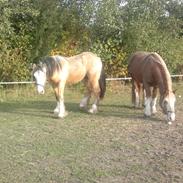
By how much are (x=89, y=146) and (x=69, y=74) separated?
275 cm

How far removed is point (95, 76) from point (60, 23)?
4939 mm

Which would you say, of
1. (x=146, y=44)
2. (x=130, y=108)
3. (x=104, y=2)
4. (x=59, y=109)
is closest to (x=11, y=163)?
(x=59, y=109)

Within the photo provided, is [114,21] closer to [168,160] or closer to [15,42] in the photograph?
[15,42]

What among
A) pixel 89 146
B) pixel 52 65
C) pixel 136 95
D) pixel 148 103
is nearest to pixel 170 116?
pixel 148 103

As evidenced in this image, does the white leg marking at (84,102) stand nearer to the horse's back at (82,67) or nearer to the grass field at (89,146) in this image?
the grass field at (89,146)

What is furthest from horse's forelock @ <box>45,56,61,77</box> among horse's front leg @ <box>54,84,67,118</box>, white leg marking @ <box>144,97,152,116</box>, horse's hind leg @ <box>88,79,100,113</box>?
white leg marking @ <box>144,97,152,116</box>

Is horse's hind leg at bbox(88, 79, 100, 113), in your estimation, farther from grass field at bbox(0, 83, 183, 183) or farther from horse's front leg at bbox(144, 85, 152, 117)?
horse's front leg at bbox(144, 85, 152, 117)

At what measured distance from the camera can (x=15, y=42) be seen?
13.6m

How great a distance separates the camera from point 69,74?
9148 millimetres

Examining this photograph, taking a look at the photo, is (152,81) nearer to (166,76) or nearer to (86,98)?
(166,76)

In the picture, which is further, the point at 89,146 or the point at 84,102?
the point at 84,102

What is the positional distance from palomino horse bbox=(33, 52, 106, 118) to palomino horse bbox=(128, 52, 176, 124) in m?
0.88

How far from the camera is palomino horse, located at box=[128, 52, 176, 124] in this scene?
322 inches

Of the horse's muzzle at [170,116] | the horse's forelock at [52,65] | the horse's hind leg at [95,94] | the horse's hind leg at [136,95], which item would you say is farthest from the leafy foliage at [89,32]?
the horse's muzzle at [170,116]
